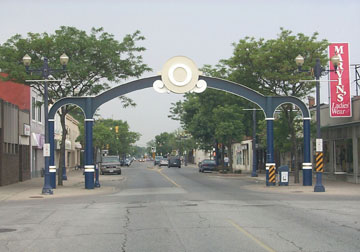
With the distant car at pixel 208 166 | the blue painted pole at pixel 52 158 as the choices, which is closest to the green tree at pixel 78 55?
the blue painted pole at pixel 52 158

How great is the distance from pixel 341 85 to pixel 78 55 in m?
15.9

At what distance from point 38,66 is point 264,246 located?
2215 centimetres

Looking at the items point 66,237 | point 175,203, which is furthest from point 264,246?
point 175,203

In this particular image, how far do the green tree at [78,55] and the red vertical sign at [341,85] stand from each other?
1158cm

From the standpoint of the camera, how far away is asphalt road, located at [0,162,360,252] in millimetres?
9773

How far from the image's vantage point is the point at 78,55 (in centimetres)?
2956

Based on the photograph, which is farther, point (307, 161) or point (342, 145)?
point (342, 145)

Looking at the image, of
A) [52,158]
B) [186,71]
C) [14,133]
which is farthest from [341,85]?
[14,133]

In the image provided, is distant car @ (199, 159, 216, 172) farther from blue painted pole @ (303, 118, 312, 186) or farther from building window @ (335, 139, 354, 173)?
blue painted pole @ (303, 118, 312, 186)

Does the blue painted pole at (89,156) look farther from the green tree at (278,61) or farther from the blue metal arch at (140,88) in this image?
the green tree at (278,61)

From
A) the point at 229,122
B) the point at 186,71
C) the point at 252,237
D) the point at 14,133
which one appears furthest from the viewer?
the point at 229,122

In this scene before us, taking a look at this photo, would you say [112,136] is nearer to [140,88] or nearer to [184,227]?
[140,88]

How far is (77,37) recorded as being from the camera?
29516 mm

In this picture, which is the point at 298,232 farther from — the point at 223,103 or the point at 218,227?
the point at 223,103
